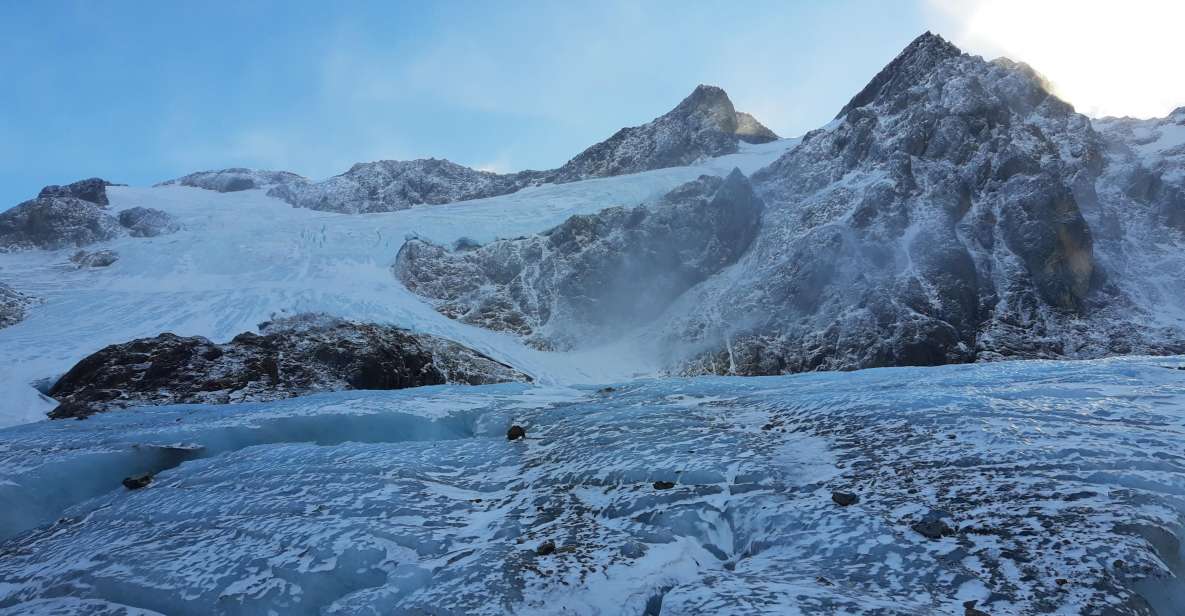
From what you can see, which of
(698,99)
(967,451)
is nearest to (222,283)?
(967,451)

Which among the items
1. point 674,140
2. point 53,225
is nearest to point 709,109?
point 674,140

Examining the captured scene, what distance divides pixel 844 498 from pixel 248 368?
26838mm

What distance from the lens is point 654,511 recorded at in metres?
9.77

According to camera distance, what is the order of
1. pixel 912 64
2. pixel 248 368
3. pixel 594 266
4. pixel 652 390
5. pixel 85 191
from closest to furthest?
pixel 652 390 < pixel 248 368 < pixel 594 266 < pixel 912 64 < pixel 85 191

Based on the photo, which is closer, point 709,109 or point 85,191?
point 85,191

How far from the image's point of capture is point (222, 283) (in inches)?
2153

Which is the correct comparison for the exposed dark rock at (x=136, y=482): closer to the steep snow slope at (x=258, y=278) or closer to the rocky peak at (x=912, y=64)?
the steep snow slope at (x=258, y=278)

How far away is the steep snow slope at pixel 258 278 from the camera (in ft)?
134

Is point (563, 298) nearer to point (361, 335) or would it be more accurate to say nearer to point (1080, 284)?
point (361, 335)

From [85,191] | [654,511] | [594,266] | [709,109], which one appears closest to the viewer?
[654,511]

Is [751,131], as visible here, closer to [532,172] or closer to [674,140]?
[674,140]

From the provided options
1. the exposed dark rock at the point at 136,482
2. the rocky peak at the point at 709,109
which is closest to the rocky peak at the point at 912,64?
the rocky peak at the point at 709,109

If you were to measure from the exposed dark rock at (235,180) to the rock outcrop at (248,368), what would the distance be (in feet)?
309

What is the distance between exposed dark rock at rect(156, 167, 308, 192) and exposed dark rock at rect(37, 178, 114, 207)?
27.1m
